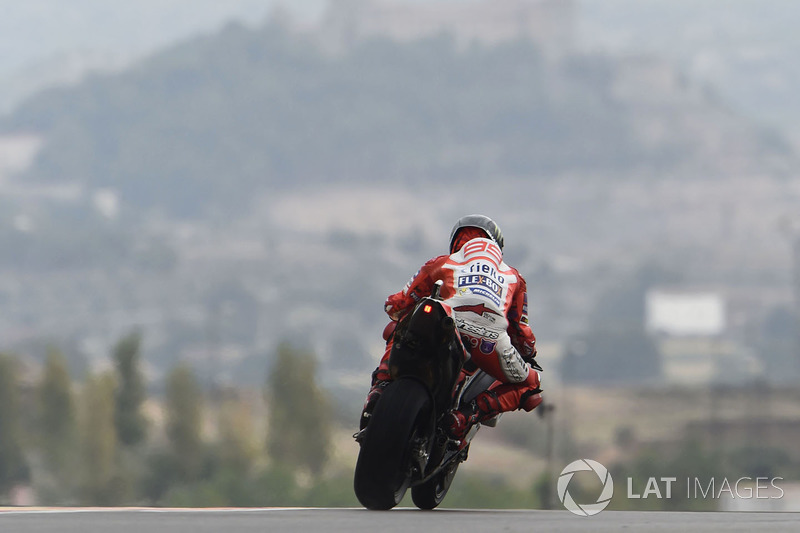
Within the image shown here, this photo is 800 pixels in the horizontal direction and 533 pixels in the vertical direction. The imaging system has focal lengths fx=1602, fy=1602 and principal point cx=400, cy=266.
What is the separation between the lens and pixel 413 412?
11141 millimetres

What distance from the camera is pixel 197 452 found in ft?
378

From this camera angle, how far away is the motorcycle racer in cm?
1212

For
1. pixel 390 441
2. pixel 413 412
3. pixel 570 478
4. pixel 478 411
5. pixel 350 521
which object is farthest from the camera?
pixel 478 411

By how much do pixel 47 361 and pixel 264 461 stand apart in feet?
91.9

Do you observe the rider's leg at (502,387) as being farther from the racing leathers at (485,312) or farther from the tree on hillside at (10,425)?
the tree on hillside at (10,425)

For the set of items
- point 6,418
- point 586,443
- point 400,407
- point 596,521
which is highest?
point 400,407

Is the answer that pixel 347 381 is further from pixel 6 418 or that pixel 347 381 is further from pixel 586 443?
pixel 586 443

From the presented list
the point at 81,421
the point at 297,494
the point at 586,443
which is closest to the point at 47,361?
the point at 81,421

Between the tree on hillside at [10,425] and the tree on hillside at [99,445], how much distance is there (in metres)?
4.57

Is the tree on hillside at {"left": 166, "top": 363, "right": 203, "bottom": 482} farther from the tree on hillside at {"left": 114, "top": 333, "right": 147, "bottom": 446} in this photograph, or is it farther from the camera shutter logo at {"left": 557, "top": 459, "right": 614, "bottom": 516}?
the camera shutter logo at {"left": 557, "top": 459, "right": 614, "bottom": 516}

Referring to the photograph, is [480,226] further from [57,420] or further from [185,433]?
[57,420]

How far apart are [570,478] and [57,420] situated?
11684cm

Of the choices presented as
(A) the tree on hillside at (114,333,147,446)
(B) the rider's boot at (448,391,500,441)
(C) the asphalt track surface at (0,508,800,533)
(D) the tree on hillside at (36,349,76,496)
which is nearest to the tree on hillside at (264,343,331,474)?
(A) the tree on hillside at (114,333,147,446)

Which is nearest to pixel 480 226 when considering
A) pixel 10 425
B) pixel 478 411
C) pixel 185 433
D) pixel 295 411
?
pixel 478 411
